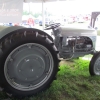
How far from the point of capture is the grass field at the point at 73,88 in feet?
5.99

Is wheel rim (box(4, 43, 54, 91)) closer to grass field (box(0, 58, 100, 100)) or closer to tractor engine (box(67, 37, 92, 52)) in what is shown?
grass field (box(0, 58, 100, 100))

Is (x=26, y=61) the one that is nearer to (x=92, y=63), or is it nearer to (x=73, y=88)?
(x=73, y=88)

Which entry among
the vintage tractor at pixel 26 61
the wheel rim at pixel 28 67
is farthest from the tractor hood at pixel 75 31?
the wheel rim at pixel 28 67

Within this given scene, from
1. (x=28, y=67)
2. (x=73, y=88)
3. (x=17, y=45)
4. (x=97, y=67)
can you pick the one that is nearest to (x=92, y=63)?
(x=97, y=67)

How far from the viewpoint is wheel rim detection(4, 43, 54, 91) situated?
5.29 feet

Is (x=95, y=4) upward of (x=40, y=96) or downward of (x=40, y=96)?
upward

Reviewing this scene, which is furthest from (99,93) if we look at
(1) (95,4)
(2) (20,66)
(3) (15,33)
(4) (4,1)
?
(4) (4,1)

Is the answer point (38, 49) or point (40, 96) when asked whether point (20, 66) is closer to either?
point (38, 49)

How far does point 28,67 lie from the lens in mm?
1688

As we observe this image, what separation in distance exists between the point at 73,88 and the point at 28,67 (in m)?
0.89

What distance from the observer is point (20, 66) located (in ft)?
5.43

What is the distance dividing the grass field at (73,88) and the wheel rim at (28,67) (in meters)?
0.23

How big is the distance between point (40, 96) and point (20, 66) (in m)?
0.53

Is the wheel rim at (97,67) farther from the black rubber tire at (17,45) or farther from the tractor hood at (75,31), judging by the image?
the black rubber tire at (17,45)
